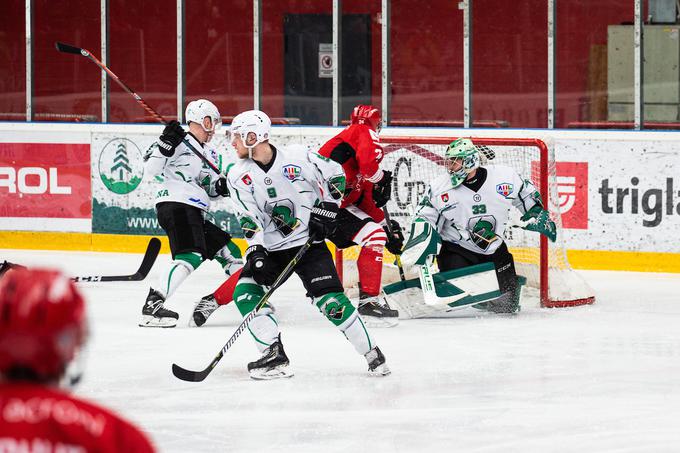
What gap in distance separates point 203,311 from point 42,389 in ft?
16.3

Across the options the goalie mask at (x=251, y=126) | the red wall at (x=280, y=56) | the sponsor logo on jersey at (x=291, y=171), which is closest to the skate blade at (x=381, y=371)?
the sponsor logo on jersey at (x=291, y=171)

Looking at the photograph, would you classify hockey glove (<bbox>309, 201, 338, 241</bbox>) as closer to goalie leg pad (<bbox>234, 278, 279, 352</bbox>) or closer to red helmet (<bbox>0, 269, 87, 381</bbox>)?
goalie leg pad (<bbox>234, 278, 279, 352</bbox>)

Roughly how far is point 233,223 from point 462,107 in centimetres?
178

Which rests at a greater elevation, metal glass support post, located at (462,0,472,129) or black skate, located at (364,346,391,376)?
metal glass support post, located at (462,0,472,129)

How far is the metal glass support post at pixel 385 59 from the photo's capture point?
371 inches

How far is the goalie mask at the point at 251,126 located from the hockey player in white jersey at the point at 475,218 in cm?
172

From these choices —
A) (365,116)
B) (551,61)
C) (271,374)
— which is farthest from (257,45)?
(271,374)

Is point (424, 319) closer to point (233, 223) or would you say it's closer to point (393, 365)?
point (393, 365)

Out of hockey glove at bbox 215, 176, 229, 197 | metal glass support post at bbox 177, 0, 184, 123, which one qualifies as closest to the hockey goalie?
hockey glove at bbox 215, 176, 229, 197

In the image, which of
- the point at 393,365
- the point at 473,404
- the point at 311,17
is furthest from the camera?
the point at 311,17

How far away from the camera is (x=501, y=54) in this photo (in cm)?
949

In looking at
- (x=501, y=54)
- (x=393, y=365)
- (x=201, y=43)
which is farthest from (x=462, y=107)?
(x=393, y=365)

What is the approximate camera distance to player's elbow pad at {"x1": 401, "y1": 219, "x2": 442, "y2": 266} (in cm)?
653

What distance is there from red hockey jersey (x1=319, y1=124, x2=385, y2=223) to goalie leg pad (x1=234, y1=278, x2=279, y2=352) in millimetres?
1602
